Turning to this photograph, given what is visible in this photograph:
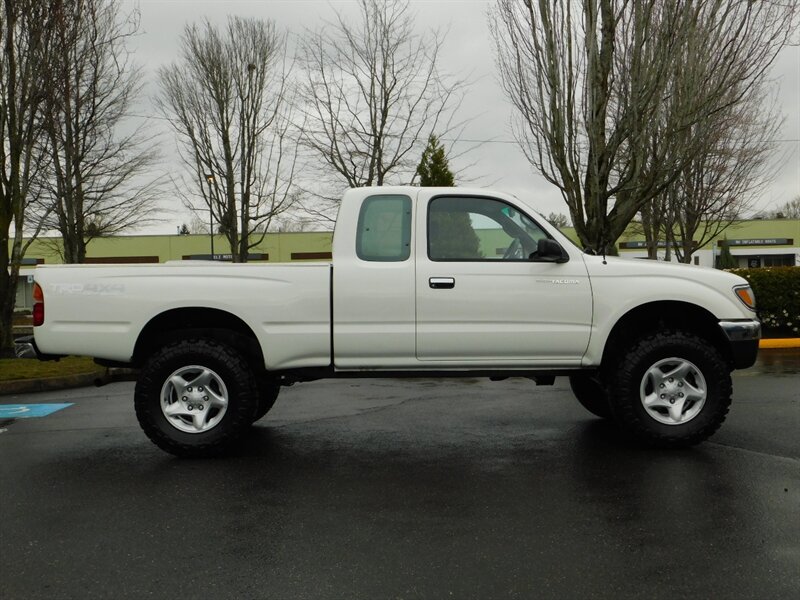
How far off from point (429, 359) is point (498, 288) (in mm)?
743

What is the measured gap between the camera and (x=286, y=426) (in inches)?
269

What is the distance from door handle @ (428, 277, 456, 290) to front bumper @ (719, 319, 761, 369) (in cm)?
205

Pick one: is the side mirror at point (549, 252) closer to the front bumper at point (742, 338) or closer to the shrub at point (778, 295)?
the front bumper at point (742, 338)

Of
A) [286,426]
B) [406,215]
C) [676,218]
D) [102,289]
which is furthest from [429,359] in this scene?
[676,218]

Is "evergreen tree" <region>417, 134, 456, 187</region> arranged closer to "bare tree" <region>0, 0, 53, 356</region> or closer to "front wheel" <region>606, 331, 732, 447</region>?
"bare tree" <region>0, 0, 53, 356</region>

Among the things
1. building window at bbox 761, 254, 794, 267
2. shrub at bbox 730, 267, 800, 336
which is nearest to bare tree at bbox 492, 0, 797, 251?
shrub at bbox 730, 267, 800, 336

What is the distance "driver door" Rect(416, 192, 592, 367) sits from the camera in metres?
5.55

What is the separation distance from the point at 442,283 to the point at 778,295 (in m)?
11.3

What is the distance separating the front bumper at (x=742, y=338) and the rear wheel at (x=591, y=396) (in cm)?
135

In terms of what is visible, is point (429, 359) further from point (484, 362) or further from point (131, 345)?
point (131, 345)

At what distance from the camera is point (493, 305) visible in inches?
219

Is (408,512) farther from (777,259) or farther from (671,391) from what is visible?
(777,259)

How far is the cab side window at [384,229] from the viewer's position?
224 inches

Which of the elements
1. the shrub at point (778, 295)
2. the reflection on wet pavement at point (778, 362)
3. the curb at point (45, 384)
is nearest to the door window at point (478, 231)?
the reflection on wet pavement at point (778, 362)
